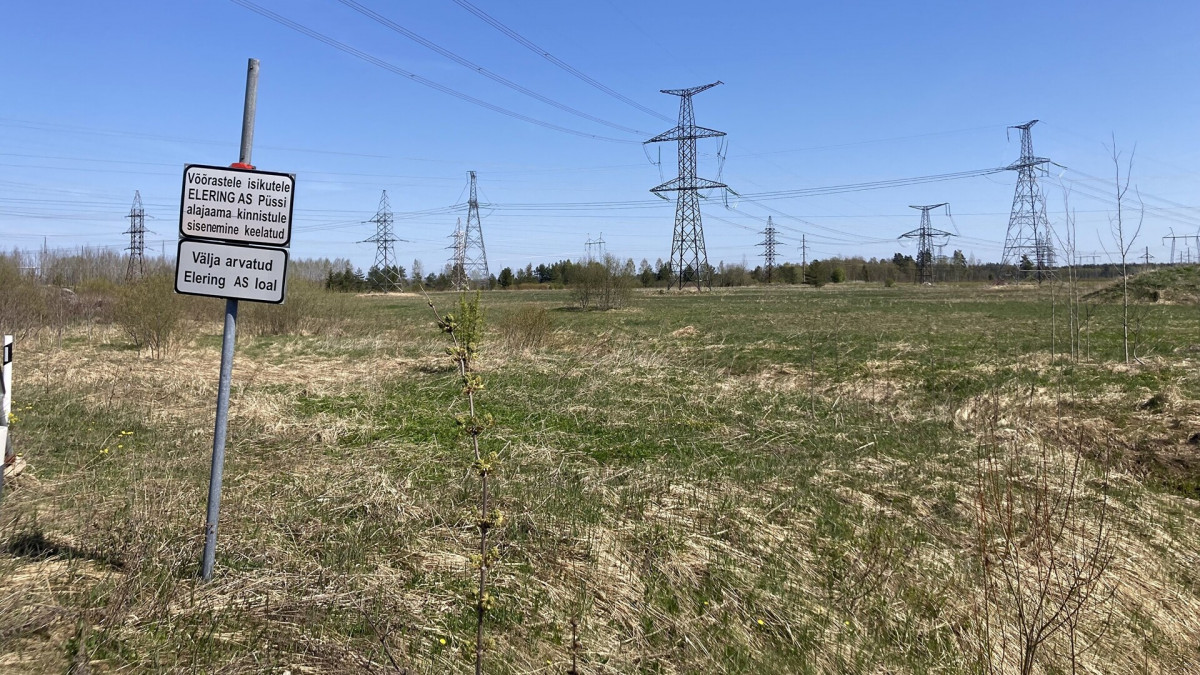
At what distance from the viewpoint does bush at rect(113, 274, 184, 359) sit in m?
14.7

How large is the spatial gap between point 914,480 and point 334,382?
8.70 m

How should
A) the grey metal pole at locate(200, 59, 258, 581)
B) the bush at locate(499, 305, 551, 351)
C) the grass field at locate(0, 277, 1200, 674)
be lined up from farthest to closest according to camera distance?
the bush at locate(499, 305, 551, 351) → the grey metal pole at locate(200, 59, 258, 581) → the grass field at locate(0, 277, 1200, 674)

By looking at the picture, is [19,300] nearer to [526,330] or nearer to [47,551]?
[526,330]

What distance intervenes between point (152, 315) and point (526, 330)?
8.03m

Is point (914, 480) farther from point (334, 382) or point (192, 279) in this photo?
point (334, 382)

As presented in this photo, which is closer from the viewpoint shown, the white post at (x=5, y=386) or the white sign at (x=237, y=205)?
the white sign at (x=237, y=205)

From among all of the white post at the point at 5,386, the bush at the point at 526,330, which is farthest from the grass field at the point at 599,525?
the bush at the point at 526,330

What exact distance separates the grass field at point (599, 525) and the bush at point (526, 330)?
620 centimetres

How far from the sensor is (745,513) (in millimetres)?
4953

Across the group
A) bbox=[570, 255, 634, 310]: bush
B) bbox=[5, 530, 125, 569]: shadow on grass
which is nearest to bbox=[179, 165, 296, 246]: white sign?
bbox=[5, 530, 125, 569]: shadow on grass

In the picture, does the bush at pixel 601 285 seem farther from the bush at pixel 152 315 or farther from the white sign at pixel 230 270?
the white sign at pixel 230 270

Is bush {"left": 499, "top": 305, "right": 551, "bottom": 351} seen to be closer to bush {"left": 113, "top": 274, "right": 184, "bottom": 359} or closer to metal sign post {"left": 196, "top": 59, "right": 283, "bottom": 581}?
bush {"left": 113, "top": 274, "right": 184, "bottom": 359}

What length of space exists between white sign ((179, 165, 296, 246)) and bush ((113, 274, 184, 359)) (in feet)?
43.7

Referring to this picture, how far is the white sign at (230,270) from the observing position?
334 cm
